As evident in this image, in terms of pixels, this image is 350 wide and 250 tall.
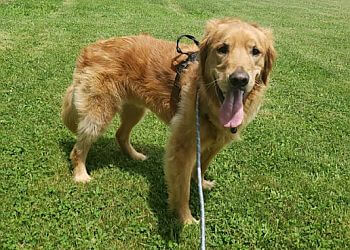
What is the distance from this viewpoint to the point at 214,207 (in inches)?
159

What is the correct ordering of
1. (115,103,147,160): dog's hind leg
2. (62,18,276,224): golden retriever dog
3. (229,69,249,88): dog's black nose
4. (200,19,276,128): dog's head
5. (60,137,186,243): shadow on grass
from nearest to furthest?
(229,69,249,88): dog's black nose
(200,19,276,128): dog's head
(62,18,276,224): golden retriever dog
(60,137,186,243): shadow on grass
(115,103,147,160): dog's hind leg

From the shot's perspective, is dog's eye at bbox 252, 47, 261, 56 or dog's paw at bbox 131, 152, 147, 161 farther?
dog's paw at bbox 131, 152, 147, 161

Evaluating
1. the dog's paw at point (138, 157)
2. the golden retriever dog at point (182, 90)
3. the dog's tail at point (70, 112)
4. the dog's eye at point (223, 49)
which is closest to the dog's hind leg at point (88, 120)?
the golden retriever dog at point (182, 90)

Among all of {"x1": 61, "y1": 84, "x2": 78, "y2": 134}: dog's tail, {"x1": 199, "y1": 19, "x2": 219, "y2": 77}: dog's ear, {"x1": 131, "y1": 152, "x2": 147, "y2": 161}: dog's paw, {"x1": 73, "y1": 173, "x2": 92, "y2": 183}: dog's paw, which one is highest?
{"x1": 199, "y1": 19, "x2": 219, "y2": 77}: dog's ear

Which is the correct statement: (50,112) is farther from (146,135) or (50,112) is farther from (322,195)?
(322,195)

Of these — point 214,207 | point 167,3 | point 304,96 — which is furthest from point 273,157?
point 167,3

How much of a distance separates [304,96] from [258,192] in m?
3.49

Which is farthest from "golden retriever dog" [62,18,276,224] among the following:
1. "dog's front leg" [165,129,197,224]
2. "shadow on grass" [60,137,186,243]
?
"shadow on grass" [60,137,186,243]

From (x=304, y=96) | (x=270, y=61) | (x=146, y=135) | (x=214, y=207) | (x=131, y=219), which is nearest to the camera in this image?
(x=270, y=61)

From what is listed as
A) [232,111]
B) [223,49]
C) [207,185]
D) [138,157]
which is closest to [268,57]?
[223,49]

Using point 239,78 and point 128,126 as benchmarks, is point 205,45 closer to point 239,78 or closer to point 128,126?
point 239,78

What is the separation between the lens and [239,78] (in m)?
2.92

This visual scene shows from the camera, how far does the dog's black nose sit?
115 inches

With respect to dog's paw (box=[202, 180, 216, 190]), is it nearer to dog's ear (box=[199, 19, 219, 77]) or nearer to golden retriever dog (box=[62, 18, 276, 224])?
golden retriever dog (box=[62, 18, 276, 224])
